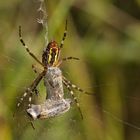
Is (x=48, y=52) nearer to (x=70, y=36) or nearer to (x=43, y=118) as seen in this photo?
(x=43, y=118)

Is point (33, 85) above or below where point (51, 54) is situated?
below

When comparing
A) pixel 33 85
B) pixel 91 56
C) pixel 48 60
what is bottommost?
pixel 33 85

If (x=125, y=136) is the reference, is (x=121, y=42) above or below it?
above

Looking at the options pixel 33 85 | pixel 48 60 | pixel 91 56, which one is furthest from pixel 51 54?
pixel 91 56

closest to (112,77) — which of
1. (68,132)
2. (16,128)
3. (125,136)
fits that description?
(125,136)

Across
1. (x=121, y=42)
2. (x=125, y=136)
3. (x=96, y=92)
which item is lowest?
(x=125, y=136)

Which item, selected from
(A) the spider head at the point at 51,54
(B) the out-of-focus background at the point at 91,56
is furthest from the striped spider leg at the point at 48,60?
(B) the out-of-focus background at the point at 91,56

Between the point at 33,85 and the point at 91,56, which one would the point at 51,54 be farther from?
the point at 91,56
